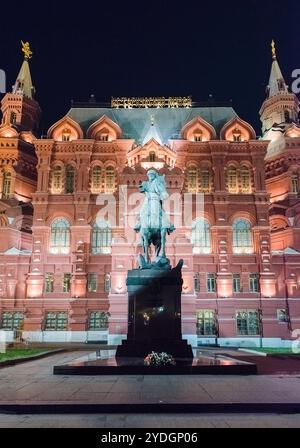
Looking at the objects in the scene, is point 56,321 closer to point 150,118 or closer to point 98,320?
point 98,320

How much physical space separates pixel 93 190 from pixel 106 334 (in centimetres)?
1553

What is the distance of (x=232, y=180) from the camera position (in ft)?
141

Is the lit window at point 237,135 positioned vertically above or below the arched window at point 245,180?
above

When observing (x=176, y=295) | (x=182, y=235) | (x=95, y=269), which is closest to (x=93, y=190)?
(x=95, y=269)

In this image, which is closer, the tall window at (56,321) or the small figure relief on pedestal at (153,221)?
the small figure relief on pedestal at (153,221)

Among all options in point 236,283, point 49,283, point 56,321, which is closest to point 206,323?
point 236,283

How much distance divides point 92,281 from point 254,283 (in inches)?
645

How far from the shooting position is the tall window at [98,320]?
3750 centimetres

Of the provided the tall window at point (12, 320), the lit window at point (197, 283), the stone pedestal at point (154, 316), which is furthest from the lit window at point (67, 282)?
the stone pedestal at point (154, 316)

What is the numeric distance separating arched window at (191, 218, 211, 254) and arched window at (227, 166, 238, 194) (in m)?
5.11

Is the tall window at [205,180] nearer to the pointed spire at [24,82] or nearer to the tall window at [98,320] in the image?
the tall window at [98,320]

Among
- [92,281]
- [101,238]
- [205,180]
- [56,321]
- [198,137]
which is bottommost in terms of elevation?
[56,321]

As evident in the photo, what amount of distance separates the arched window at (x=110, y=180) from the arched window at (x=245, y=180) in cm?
1433

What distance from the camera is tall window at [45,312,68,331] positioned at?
37.5 meters
